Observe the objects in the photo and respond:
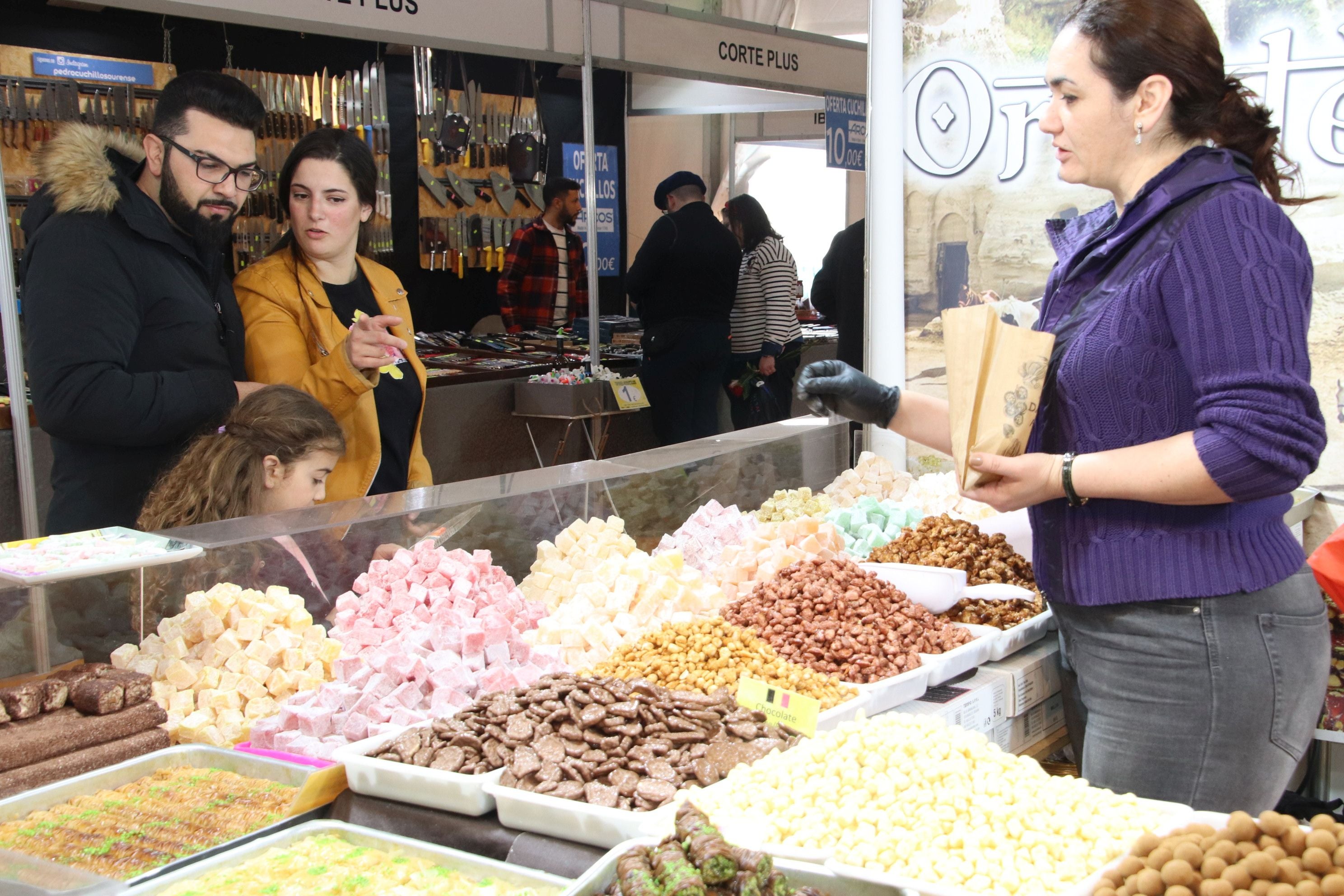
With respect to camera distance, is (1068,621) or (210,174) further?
(210,174)

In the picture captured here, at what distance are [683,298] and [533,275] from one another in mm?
1802

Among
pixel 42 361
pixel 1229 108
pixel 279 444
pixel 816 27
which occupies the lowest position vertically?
pixel 279 444

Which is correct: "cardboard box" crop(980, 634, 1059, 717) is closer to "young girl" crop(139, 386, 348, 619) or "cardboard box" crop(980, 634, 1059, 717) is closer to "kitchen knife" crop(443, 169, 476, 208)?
"young girl" crop(139, 386, 348, 619)

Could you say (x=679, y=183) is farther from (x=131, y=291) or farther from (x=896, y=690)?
(x=896, y=690)

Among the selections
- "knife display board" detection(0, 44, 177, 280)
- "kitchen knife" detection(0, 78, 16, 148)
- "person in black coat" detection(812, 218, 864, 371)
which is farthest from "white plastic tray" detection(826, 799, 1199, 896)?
"kitchen knife" detection(0, 78, 16, 148)

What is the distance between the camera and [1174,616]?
1656mm

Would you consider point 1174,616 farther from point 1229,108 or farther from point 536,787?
point 536,787

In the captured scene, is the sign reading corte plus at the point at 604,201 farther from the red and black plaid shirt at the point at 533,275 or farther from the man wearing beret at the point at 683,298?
the man wearing beret at the point at 683,298

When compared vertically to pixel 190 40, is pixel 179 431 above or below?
below

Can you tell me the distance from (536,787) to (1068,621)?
0.83 metres

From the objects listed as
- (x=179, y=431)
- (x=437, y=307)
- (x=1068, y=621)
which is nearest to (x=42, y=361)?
(x=179, y=431)

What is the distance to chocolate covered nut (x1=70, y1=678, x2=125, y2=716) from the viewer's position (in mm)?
1852

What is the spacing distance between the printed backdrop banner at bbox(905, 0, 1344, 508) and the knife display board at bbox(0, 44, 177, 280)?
4129 millimetres

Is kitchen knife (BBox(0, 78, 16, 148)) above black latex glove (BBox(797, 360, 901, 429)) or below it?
above
